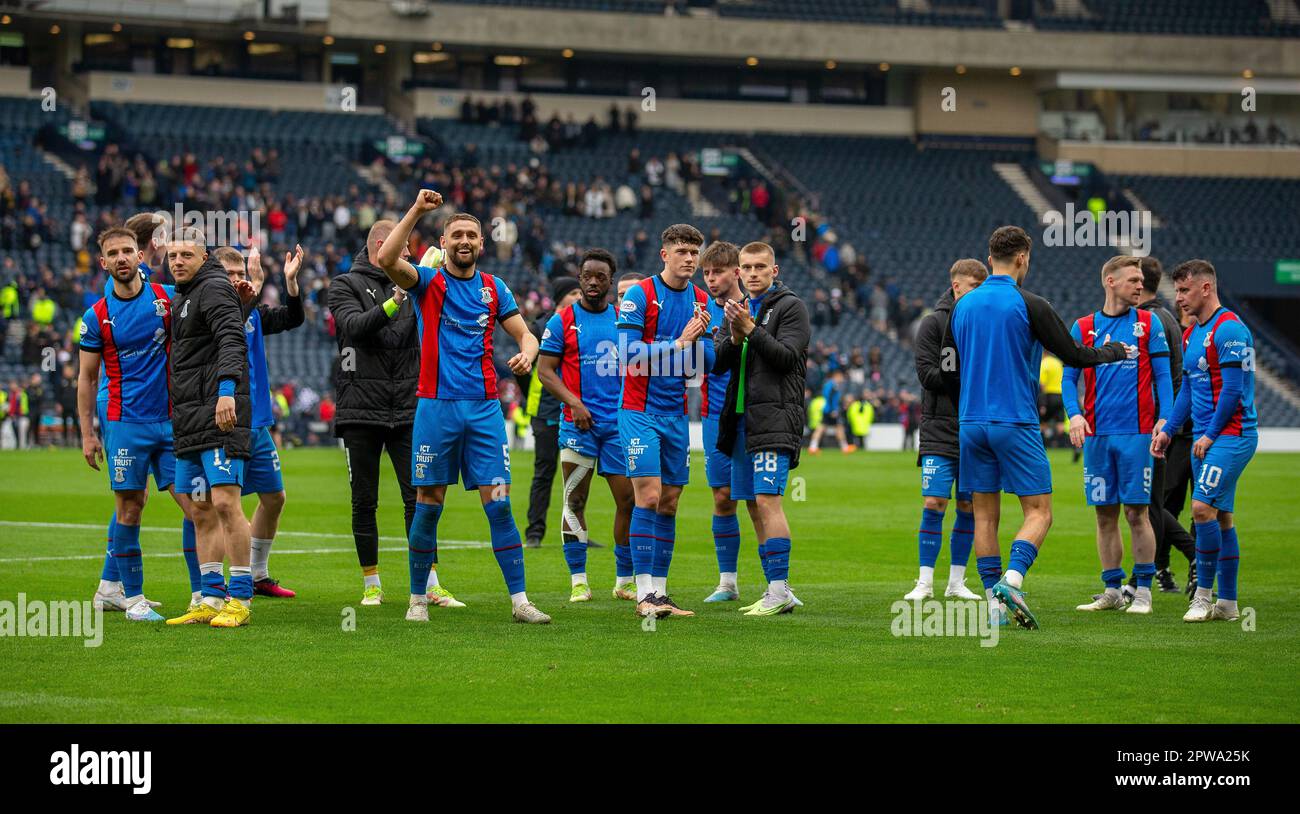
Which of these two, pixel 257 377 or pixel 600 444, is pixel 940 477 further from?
pixel 257 377

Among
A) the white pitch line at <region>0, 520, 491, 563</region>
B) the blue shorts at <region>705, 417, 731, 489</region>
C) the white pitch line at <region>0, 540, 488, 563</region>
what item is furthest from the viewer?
the white pitch line at <region>0, 520, 491, 563</region>

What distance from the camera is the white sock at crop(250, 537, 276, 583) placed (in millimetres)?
12578

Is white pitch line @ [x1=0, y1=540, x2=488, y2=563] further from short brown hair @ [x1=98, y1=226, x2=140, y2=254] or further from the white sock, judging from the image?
short brown hair @ [x1=98, y1=226, x2=140, y2=254]

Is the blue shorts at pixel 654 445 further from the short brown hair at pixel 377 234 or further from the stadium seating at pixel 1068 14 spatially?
the stadium seating at pixel 1068 14

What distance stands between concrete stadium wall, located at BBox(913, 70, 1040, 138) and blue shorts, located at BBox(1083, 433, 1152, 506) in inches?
2012

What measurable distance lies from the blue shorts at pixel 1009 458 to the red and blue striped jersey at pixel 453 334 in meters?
3.14

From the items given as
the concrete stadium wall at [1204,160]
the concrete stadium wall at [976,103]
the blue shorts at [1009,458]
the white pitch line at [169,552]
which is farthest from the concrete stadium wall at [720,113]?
the blue shorts at [1009,458]

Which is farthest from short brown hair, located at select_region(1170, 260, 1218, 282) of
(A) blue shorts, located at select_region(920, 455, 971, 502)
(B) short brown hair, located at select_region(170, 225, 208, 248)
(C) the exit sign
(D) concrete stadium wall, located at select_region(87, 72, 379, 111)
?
(D) concrete stadium wall, located at select_region(87, 72, 379, 111)

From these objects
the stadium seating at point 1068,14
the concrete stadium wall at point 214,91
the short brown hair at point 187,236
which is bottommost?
the short brown hair at point 187,236

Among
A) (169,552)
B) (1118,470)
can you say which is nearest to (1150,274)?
(1118,470)

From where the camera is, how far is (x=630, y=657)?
31.0 feet

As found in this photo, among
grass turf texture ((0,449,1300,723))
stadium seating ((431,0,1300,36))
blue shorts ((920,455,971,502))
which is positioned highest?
stadium seating ((431,0,1300,36))

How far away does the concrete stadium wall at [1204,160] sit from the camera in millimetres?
61219

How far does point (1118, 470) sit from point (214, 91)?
48.2m
